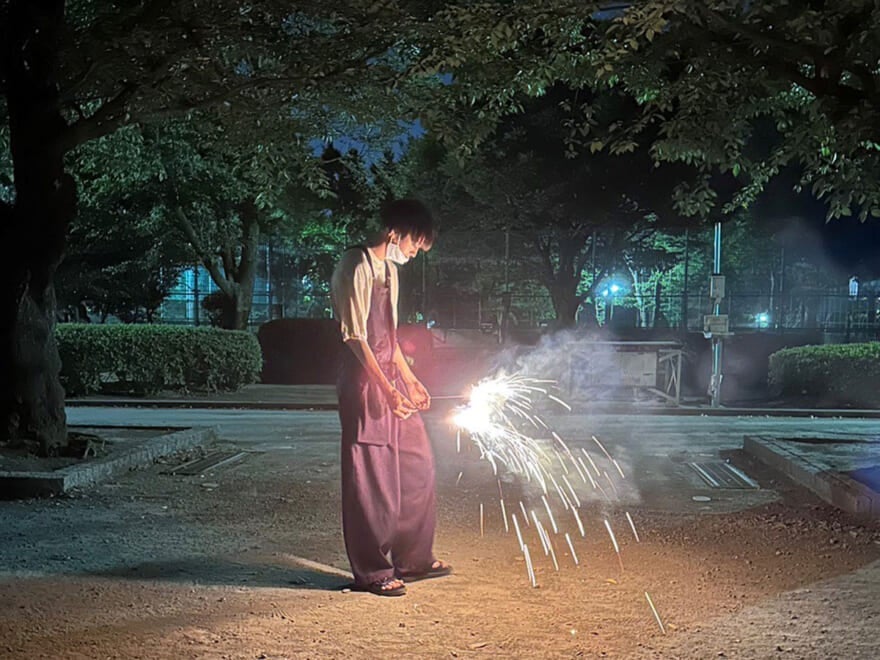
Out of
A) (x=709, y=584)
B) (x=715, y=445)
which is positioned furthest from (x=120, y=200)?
(x=709, y=584)

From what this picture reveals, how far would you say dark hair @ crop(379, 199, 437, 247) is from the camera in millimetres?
4492

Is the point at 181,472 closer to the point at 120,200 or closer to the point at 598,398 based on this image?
the point at 598,398

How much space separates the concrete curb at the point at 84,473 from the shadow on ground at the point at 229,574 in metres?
2.36

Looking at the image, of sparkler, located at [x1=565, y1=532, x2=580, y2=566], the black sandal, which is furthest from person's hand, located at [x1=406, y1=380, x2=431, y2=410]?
sparkler, located at [x1=565, y1=532, x2=580, y2=566]

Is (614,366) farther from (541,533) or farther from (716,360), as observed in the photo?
(541,533)

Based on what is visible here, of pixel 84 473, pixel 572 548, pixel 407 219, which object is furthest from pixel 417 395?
pixel 84 473

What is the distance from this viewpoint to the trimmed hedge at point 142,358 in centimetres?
1664

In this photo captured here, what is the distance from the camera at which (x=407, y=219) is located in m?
4.49

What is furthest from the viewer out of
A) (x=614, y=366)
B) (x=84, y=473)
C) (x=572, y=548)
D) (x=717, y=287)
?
(x=614, y=366)

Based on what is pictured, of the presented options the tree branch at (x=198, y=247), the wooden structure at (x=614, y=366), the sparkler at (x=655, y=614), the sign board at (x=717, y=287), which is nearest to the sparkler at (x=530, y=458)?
the sparkler at (x=655, y=614)

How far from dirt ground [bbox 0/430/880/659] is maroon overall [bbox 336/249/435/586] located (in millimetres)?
272

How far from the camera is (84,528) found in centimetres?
592

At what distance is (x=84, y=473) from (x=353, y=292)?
4393 mm

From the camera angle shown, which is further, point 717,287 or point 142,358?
point 142,358
